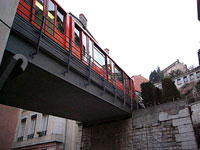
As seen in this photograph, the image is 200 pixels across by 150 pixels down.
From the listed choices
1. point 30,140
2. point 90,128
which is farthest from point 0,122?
point 90,128

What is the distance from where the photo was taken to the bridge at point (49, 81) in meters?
4.88

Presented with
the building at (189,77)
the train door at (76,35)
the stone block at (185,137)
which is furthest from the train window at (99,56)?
the building at (189,77)

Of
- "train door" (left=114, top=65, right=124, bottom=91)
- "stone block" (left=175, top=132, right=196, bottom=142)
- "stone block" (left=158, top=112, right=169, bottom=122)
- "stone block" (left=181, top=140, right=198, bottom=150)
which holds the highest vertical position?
"train door" (left=114, top=65, right=124, bottom=91)

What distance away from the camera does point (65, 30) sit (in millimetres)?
7715

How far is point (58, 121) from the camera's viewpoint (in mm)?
14672

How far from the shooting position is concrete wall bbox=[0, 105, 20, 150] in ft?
46.2

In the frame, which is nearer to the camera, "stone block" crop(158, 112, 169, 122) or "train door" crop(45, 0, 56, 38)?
"train door" crop(45, 0, 56, 38)

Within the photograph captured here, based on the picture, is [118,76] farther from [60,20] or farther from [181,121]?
[60,20]

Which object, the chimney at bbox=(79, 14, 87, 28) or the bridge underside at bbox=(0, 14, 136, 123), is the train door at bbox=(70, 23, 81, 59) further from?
the chimney at bbox=(79, 14, 87, 28)

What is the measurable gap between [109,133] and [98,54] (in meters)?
4.37

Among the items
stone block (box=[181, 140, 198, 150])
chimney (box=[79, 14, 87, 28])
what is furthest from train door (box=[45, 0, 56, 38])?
chimney (box=[79, 14, 87, 28])

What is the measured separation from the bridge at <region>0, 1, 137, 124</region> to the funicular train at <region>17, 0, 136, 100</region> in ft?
1.38

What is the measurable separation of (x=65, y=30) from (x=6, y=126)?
1051 centimetres

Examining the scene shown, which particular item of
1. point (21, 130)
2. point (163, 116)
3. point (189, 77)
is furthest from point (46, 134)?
point (189, 77)
